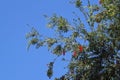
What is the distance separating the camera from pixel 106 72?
18.3 meters

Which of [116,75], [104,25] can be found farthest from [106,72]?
[104,25]

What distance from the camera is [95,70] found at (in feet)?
60.4

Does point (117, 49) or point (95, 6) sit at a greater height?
point (95, 6)

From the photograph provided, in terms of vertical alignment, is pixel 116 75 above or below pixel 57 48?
below

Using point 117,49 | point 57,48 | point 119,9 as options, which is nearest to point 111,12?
point 119,9

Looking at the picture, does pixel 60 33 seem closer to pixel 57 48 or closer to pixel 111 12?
pixel 57 48

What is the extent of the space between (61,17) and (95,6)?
148cm

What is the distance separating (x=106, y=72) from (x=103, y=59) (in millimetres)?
529

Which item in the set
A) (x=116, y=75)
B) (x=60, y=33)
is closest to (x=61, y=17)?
(x=60, y=33)

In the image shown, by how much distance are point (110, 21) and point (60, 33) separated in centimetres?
216

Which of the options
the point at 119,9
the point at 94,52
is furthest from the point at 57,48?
the point at 119,9

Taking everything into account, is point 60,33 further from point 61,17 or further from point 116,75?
point 116,75

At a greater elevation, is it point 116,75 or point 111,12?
point 111,12

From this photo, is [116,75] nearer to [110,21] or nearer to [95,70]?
[95,70]
